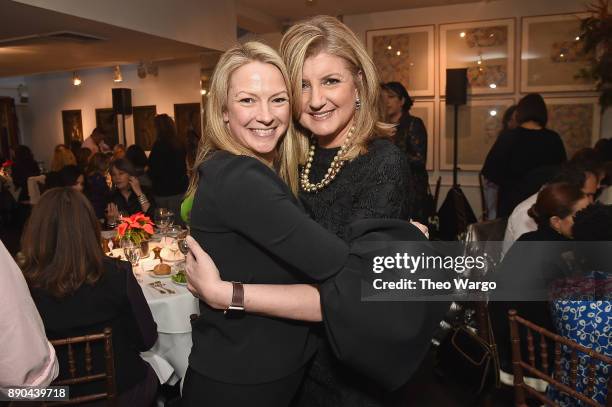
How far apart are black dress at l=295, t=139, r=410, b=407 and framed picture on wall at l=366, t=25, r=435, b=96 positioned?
6.09 m

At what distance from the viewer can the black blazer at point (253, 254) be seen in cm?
106

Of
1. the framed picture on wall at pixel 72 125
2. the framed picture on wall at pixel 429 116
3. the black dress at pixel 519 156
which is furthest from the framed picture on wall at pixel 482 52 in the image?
the framed picture on wall at pixel 72 125

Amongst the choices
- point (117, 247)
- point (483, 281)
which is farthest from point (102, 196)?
point (483, 281)

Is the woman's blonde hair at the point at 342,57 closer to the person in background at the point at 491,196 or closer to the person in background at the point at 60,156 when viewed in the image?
the person in background at the point at 491,196

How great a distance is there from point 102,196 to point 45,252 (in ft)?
8.44

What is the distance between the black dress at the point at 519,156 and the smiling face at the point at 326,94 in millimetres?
3298

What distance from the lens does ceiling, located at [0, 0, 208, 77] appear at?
4.43 m

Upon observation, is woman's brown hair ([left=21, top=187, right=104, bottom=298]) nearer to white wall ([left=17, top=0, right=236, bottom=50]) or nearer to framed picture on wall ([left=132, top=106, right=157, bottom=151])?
white wall ([left=17, top=0, right=236, bottom=50])

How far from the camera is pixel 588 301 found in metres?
1.90

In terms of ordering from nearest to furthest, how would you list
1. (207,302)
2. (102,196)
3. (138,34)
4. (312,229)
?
1. (312,229)
2. (207,302)
3. (102,196)
4. (138,34)

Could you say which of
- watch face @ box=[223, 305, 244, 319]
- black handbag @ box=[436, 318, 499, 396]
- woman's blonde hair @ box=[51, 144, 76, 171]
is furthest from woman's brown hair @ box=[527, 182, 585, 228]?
woman's blonde hair @ box=[51, 144, 76, 171]

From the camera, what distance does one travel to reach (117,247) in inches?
134

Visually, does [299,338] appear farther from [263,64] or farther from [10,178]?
[10,178]

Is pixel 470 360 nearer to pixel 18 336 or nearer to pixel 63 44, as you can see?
pixel 18 336
